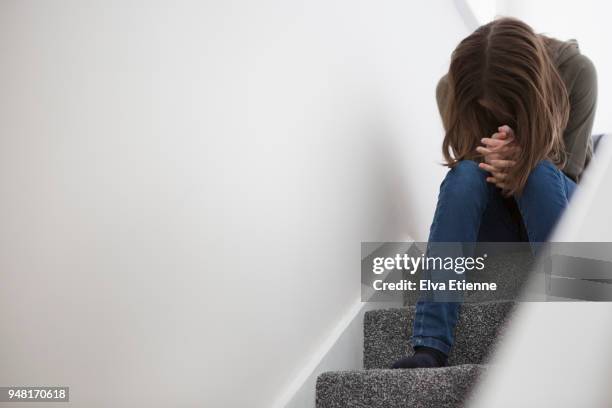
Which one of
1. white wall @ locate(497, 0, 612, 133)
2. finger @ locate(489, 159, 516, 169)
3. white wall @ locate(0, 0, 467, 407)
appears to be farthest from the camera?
white wall @ locate(497, 0, 612, 133)

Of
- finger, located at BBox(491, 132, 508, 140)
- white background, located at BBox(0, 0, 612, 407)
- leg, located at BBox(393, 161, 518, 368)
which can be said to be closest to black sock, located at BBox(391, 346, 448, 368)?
leg, located at BBox(393, 161, 518, 368)

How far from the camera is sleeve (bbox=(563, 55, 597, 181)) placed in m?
1.33

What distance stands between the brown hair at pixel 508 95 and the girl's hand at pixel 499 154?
2cm

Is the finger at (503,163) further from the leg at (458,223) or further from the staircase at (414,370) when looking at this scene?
the staircase at (414,370)

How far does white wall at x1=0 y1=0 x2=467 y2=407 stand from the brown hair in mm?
226

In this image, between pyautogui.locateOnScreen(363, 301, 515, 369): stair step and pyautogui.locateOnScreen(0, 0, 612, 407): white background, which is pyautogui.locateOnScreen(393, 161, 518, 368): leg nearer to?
pyautogui.locateOnScreen(363, 301, 515, 369): stair step

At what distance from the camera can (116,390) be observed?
693 millimetres

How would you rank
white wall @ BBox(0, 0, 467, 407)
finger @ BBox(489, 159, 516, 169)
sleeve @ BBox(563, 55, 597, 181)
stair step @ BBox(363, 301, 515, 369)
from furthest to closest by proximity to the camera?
1. sleeve @ BBox(563, 55, 597, 181)
2. finger @ BBox(489, 159, 516, 169)
3. stair step @ BBox(363, 301, 515, 369)
4. white wall @ BBox(0, 0, 467, 407)

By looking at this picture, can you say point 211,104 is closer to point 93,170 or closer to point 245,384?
point 93,170

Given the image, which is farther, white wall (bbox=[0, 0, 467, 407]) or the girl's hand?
the girl's hand

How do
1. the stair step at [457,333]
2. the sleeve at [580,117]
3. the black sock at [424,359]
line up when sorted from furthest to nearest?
the sleeve at [580,117]
the stair step at [457,333]
the black sock at [424,359]

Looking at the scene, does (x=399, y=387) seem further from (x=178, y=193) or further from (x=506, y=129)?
(x=506, y=129)

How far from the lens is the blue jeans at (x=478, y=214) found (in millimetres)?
1036

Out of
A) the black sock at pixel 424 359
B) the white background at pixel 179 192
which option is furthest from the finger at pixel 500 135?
the black sock at pixel 424 359
